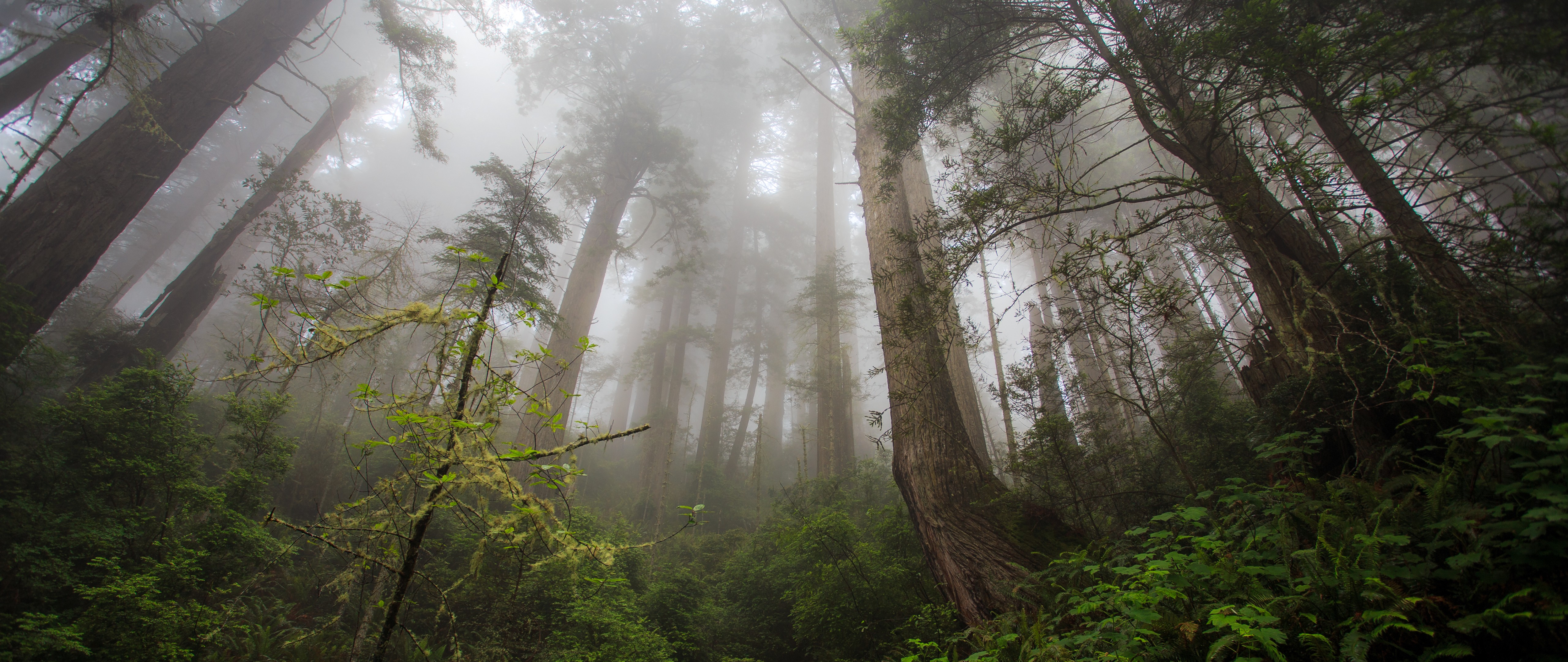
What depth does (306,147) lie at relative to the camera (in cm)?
1286

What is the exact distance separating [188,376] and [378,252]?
8.54 feet

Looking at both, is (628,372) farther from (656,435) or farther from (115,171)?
(115,171)

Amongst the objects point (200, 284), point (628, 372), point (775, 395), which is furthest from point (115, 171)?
point (628, 372)

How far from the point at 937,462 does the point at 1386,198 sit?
132 inches

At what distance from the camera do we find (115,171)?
18.8ft

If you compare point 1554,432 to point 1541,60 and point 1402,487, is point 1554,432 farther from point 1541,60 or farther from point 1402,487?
point 1541,60

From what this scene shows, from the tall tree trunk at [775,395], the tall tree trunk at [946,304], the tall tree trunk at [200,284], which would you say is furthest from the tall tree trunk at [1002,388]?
the tall tree trunk at [200,284]

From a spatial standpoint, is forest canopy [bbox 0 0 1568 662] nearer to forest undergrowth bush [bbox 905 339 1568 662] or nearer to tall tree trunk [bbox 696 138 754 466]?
forest undergrowth bush [bbox 905 339 1568 662]

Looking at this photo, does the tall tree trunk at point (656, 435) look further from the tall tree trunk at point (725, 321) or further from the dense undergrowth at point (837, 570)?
the dense undergrowth at point (837, 570)

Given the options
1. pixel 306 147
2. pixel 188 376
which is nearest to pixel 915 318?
pixel 188 376

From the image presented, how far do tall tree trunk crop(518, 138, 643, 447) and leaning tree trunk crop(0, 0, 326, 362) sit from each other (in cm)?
517

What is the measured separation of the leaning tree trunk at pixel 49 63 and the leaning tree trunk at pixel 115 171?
27.7 inches

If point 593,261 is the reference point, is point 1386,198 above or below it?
below

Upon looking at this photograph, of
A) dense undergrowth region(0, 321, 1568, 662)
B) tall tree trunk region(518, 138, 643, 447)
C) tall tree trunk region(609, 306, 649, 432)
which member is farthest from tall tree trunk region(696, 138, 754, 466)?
dense undergrowth region(0, 321, 1568, 662)
